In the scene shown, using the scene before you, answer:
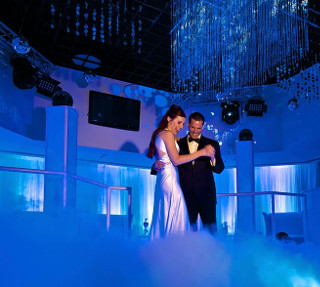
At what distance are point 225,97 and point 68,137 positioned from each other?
15.1 ft

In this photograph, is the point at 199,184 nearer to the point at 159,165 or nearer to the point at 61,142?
the point at 159,165

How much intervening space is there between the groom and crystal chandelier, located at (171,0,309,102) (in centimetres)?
332

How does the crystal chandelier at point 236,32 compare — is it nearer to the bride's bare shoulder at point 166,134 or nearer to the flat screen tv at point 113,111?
the flat screen tv at point 113,111

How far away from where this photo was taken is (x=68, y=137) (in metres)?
5.38

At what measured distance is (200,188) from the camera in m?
2.84

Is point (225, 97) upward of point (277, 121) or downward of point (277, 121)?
upward

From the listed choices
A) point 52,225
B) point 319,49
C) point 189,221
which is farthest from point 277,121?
point 52,225

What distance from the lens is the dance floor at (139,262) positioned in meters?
1.88

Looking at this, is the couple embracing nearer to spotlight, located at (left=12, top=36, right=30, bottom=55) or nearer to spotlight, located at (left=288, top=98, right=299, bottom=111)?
spotlight, located at (left=12, top=36, right=30, bottom=55)

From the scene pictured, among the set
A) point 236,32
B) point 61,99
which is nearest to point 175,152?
point 61,99

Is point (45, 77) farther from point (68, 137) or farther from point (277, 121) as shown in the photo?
point (277, 121)

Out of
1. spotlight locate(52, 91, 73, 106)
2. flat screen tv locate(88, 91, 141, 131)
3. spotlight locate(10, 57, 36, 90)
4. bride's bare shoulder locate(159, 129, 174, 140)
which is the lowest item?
bride's bare shoulder locate(159, 129, 174, 140)

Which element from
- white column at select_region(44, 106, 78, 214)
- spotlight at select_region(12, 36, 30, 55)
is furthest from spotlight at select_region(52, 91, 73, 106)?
spotlight at select_region(12, 36, 30, 55)

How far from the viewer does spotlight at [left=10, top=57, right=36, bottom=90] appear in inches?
258
